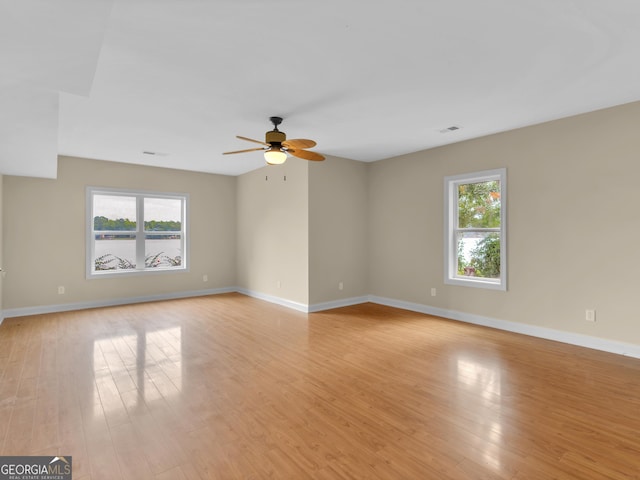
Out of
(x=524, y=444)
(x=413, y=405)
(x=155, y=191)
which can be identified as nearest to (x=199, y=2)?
(x=413, y=405)

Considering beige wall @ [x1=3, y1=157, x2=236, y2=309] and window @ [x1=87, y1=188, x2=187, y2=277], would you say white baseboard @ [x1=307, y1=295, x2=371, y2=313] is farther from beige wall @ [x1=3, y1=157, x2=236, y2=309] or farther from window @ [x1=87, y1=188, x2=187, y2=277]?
window @ [x1=87, y1=188, x2=187, y2=277]

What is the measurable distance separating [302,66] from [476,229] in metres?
3.49

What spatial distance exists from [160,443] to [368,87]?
3.19 metres

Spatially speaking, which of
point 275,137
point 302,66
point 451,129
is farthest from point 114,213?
point 451,129

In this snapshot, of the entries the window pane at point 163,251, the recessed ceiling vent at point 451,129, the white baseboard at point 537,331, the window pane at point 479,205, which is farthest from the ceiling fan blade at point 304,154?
the window pane at point 163,251

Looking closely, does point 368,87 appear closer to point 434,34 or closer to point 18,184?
point 434,34

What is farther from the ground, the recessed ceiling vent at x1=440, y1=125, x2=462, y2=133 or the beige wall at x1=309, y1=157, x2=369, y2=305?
the recessed ceiling vent at x1=440, y1=125, x2=462, y2=133

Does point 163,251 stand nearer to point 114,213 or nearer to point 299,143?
point 114,213

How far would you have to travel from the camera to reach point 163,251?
682 centimetres

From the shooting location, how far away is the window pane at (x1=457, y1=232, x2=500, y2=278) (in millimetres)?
4734

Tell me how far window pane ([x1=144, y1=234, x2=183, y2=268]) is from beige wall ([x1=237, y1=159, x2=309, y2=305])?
1.28 meters

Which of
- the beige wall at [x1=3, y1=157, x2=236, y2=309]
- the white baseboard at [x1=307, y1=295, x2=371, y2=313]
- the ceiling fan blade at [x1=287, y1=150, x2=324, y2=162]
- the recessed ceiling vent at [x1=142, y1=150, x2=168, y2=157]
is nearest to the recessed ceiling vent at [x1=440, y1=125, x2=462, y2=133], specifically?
the ceiling fan blade at [x1=287, y1=150, x2=324, y2=162]

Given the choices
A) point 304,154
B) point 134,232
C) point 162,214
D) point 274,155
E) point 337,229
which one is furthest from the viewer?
point 162,214

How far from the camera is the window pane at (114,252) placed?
6113mm
